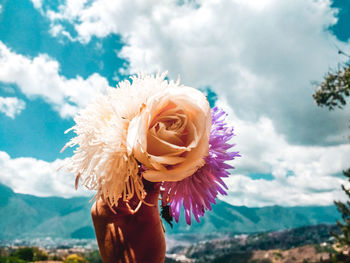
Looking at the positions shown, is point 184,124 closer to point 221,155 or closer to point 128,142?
point 128,142

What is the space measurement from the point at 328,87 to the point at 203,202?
21.3 metres

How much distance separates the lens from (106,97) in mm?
1401

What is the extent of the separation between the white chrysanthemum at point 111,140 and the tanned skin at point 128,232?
3.5 inches

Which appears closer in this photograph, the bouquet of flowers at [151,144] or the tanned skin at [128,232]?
the bouquet of flowers at [151,144]

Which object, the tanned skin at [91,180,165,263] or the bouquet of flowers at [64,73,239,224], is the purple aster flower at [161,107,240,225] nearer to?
the bouquet of flowers at [64,73,239,224]

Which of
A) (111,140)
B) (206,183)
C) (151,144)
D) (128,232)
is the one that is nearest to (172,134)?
(151,144)

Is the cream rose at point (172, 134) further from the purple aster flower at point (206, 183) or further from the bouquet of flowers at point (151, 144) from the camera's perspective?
the purple aster flower at point (206, 183)

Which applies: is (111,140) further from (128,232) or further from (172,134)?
(128,232)

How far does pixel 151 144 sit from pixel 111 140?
18cm

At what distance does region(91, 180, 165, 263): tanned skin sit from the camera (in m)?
1.39

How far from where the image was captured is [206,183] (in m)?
1.50

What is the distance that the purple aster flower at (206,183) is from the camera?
1.47 m

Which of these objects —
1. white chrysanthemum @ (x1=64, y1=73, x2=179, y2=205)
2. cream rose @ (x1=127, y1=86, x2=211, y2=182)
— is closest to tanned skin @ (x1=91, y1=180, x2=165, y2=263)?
white chrysanthemum @ (x1=64, y1=73, x2=179, y2=205)

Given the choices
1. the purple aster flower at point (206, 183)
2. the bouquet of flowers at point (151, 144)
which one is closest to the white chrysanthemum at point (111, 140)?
the bouquet of flowers at point (151, 144)
